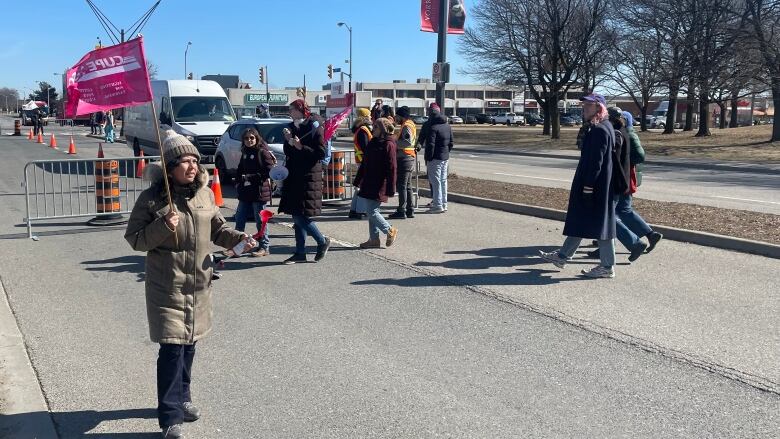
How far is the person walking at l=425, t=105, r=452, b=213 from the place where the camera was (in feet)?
39.5

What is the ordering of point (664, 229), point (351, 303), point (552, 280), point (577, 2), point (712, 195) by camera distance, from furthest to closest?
point (577, 2), point (712, 195), point (664, 229), point (552, 280), point (351, 303)

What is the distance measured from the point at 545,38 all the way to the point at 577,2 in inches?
105

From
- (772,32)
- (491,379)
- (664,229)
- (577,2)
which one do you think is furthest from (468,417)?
(577,2)

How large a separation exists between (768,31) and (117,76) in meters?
30.8

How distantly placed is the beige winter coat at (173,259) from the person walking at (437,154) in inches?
323

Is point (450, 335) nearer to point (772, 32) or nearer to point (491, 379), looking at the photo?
point (491, 379)

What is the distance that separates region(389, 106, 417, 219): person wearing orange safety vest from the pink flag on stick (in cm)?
714

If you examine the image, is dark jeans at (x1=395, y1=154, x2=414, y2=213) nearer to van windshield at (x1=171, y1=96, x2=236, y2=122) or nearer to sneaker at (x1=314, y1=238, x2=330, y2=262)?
sneaker at (x1=314, y1=238, x2=330, y2=262)

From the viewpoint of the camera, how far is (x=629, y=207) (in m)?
8.46

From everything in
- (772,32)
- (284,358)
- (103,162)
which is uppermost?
(772,32)

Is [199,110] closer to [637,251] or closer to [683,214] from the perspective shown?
[683,214]

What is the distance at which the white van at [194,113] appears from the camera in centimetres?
1944

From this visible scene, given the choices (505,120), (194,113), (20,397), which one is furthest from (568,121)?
(20,397)

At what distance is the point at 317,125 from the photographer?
8.36 m
